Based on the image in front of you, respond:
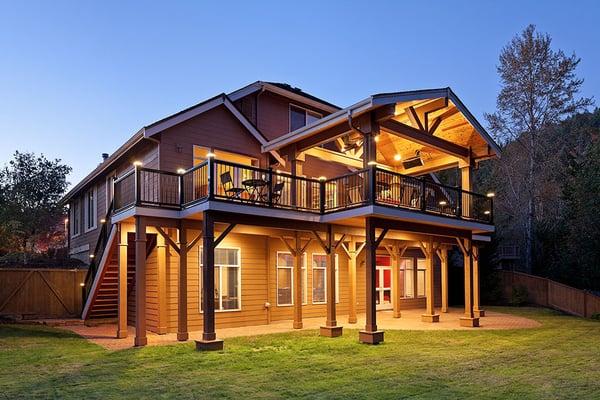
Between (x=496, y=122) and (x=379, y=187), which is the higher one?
(x=496, y=122)

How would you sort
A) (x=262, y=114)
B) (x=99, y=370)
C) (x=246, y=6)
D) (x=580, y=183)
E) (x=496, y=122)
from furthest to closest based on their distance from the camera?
(x=246, y=6), (x=496, y=122), (x=580, y=183), (x=262, y=114), (x=99, y=370)

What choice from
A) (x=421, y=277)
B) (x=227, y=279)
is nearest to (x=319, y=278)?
(x=227, y=279)

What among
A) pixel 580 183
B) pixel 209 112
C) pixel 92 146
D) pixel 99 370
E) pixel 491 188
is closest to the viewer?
pixel 99 370

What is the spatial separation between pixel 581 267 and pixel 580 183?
352 centimetres

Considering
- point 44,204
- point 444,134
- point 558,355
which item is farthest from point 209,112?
point 44,204

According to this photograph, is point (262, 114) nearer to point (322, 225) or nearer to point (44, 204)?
point (322, 225)

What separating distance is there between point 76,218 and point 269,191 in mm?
12978

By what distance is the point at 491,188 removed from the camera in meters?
30.0

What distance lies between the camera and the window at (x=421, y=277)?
21234 mm

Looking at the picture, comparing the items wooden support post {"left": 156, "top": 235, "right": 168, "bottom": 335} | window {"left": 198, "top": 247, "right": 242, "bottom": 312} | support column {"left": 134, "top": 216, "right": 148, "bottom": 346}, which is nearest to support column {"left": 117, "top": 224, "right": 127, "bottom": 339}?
wooden support post {"left": 156, "top": 235, "right": 168, "bottom": 335}

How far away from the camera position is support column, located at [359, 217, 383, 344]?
36.7ft

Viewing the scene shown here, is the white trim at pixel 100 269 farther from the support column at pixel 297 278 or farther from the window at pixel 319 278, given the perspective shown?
the window at pixel 319 278

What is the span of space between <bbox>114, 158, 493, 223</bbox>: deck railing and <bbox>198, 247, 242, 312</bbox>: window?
5.81ft

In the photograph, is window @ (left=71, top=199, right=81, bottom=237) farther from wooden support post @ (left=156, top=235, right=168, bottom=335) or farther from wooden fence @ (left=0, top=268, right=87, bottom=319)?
wooden support post @ (left=156, top=235, right=168, bottom=335)
